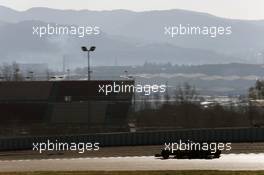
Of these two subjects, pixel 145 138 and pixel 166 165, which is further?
pixel 145 138

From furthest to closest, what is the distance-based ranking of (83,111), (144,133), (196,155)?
(83,111), (144,133), (196,155)

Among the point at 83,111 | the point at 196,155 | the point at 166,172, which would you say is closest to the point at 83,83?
the point at 83,111

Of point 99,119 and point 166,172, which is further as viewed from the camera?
point 99,119

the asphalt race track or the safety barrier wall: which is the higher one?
the asphalt race track

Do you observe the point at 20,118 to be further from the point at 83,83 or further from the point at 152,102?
the point at 152,102

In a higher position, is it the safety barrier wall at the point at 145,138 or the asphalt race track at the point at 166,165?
the asphalt race track at the point at 166,165

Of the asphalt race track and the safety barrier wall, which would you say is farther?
the safety barrier wall

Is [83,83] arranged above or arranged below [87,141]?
above

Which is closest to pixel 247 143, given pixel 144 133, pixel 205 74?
pixel 144 133

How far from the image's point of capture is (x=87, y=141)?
52.6 meters

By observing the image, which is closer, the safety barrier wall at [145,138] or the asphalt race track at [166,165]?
the asphalt race track at [166,165]

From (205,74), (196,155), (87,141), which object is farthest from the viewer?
(205,74)

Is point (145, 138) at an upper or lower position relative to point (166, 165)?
lower

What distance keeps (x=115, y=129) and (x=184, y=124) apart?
45.9 ft
